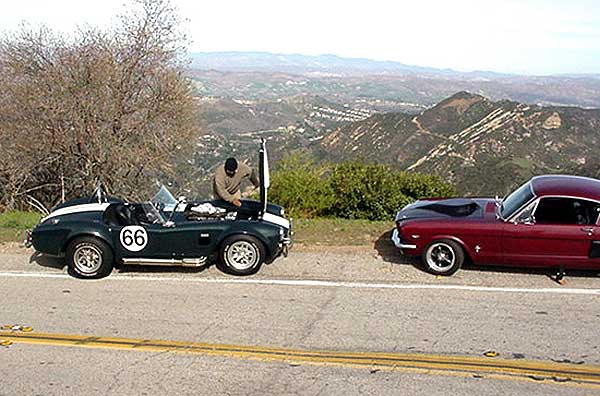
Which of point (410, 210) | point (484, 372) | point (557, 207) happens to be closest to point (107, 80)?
point (410, 210)

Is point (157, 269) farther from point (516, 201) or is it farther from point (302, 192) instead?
point (302, 192)

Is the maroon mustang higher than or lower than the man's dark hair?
lower

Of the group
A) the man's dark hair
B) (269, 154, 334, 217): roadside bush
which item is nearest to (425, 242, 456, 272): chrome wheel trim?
the man's dark hair

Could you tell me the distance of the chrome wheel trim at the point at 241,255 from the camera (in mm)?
8672

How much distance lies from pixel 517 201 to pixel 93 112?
15861 millimetres

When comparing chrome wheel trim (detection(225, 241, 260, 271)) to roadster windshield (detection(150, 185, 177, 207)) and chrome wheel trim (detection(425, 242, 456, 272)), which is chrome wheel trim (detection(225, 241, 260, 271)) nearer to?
roadster windshield (detection(150, 185, 177, 207))

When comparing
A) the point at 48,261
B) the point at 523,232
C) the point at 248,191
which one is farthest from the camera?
the point at 248,191

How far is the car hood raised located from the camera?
29.6 feet

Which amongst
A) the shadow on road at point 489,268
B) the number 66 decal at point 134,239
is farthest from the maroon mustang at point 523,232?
the number 66 decal at point 134,239

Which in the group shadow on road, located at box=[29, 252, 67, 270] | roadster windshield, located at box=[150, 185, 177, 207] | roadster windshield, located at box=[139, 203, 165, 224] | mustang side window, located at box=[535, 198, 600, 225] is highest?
mustang side window, located at box=[535, 198, 600, 225]

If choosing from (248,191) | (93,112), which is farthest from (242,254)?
(93,112)

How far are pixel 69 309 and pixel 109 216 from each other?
167 centimetres

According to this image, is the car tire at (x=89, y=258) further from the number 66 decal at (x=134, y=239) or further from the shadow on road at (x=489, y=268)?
the shadow on road at (x=489, y=268)

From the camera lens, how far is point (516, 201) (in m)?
8.80
